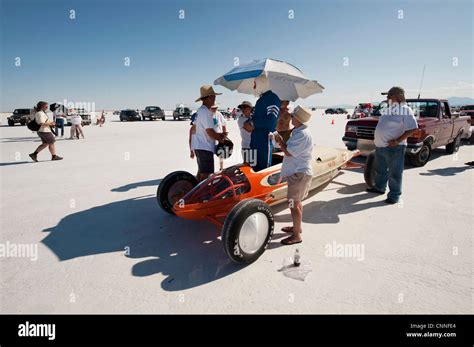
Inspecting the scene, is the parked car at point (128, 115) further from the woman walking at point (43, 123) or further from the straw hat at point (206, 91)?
the straw hat at point (206, 91)

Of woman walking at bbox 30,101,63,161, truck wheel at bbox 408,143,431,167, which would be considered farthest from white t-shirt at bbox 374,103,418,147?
woman walking at bbox 30,101,63,161

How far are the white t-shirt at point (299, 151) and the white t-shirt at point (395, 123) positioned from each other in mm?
2789

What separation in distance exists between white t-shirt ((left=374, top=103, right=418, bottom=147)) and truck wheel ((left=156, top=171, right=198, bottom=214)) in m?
4.13

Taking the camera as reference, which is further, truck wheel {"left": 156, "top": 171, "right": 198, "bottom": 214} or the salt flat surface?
truck wheel {"left": 156, "top": 171, "right": 198, "bottom": 214}

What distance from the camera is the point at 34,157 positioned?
9.49m

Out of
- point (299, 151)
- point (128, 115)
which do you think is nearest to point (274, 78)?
point (299, 151)

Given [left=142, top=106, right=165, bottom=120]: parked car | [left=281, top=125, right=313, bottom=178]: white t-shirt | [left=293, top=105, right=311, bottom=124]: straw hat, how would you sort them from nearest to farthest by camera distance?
[left=293, top=105, right=311, bottom=124]: straw hat < [left=281, top=125, right=313, bottom=178]: white t-shirt < [left=142, top=106, right=165, bottom=120]: parked car

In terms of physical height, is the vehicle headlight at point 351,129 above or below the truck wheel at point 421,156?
above

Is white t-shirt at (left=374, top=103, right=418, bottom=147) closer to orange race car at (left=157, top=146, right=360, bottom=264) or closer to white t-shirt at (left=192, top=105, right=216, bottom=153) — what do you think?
orange race car at (left=157, top=146, right=360, bottom=264)

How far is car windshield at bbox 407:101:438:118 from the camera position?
895 centimetres

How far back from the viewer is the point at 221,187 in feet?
13.0

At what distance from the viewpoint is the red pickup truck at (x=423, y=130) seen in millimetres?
8102

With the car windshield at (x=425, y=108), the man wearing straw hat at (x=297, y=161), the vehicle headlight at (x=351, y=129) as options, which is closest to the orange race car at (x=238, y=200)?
the man wearing straw hat at (x=297, y=161)
